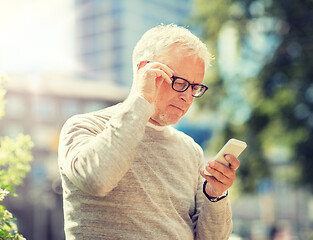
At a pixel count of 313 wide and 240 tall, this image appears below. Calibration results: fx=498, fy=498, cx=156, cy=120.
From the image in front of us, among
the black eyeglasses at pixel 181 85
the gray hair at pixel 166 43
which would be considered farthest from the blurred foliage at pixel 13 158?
the black eyeglasses at pixel 181 85

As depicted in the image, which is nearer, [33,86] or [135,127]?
[135,127]

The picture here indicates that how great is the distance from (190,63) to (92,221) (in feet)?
2.35

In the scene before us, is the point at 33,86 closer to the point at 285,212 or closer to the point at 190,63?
the point at 285,212

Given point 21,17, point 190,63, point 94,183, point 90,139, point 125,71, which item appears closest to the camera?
point 94,183

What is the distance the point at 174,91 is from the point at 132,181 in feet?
1.26

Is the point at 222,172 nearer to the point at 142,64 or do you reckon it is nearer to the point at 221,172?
the point at 221,172

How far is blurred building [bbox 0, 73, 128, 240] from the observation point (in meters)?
36.8

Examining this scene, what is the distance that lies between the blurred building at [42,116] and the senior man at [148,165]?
3280 centimetres

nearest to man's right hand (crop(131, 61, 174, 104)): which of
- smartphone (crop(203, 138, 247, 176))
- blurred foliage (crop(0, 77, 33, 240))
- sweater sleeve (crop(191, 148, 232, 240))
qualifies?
smartphone (crop(203, 138, 247, 176))

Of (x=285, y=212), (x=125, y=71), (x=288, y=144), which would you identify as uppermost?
(x=288, y=144)

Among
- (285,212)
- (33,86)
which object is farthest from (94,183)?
(285,212)

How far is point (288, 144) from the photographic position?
42.0 ft

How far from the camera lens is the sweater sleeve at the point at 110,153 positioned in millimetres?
1538

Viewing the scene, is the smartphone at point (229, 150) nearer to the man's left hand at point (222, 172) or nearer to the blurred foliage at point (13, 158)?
the man's left hand at point (222, 172)
